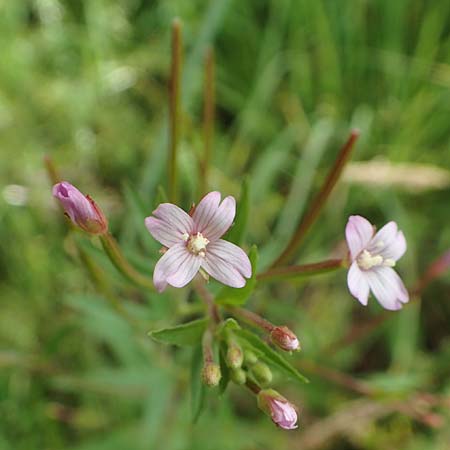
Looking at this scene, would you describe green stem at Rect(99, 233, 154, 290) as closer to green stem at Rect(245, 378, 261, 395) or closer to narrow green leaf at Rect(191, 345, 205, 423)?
narrow green leaf at Rect(191, 345, 205, 423)

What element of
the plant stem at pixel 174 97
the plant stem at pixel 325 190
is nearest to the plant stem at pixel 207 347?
the plant stem at pixel 325 190

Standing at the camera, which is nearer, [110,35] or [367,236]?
[367,236]

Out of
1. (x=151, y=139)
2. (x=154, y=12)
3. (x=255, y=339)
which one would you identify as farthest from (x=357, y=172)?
(x=255, y=339)

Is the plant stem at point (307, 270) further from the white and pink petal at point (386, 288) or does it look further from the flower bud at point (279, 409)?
the flower bud at point (279, 409)

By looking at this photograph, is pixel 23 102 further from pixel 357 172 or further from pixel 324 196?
pixel 324 196

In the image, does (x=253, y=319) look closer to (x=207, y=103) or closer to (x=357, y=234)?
(x=357, y=234)

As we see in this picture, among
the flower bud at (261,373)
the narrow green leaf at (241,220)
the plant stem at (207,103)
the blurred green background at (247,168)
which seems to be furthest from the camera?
the blurred green background at (247,168)

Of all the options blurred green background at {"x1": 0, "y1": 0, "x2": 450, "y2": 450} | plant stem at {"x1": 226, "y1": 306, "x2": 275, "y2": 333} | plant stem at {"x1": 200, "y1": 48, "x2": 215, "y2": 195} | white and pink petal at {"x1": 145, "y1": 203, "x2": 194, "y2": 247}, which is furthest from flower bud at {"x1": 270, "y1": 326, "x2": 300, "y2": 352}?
blurred green background at {"x1": 0, "y1": 0, "x2": 450, "y2": 450}
